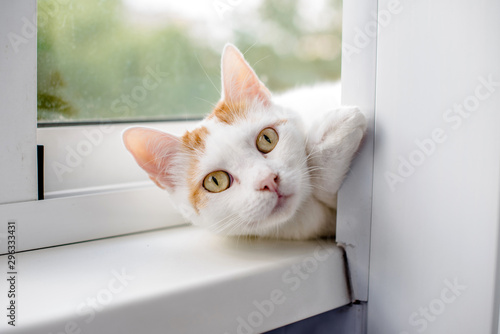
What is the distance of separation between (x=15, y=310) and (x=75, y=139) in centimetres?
49

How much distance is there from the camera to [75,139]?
1.00 meters

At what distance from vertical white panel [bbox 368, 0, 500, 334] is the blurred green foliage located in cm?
53

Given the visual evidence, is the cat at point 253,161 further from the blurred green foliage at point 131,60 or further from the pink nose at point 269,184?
the blurred green foliage at point 131,60

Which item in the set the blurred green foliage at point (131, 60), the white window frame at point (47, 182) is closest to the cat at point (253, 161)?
the white window frame at point (47, 182)

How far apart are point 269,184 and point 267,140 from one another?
14cm

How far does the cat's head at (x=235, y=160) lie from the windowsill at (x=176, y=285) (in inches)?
3.2

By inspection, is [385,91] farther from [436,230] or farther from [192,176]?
[192,176]

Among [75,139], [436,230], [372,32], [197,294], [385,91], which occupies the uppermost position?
[372,32]

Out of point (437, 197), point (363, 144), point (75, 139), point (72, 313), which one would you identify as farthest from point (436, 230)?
point (75, 139)

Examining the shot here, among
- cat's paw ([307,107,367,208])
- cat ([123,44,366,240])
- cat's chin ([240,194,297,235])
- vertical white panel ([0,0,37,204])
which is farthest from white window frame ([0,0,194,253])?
cat's paw ([307,107,367,208])

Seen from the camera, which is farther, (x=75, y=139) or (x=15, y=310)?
(x=75, y=139)

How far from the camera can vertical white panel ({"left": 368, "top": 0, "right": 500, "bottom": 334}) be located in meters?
0.65

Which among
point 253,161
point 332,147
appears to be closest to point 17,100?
point 253,161

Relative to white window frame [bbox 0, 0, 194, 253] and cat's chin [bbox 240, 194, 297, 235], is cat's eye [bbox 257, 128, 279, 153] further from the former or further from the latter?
white window frame [bbox 0, 0, 194, 253]
